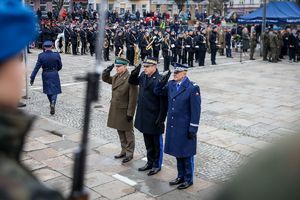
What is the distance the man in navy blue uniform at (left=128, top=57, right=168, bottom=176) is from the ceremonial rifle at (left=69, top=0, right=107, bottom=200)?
478 centimetres

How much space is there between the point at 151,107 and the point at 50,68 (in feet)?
14.2

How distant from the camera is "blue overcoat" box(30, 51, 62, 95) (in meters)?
9.85

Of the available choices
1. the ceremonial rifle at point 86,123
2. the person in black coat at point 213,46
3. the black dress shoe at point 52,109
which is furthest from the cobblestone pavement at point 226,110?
the ceremonial rifle at point 86,123

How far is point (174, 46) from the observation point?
2011cm

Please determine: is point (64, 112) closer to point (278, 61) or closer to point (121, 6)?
point (278, 61)

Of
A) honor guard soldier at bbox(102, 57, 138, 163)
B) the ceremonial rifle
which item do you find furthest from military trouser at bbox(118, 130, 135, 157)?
the ceremonial rifle

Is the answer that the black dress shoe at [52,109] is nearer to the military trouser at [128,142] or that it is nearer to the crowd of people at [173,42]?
the military trouser at [128,142]

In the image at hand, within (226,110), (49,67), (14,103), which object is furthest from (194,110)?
(226,110)

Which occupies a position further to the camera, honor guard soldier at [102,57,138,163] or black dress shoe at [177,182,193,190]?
honor guard soldier at [102,57,138,163]

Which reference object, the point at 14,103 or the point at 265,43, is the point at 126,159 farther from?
the point at 265,43

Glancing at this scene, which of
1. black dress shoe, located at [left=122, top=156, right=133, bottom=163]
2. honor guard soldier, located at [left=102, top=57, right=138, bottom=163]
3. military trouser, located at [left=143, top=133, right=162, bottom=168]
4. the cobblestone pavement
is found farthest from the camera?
the cobblestone pavement

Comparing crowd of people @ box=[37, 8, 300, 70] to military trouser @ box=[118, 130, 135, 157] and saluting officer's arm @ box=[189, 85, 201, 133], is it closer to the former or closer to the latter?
military trouser @ box=[118, 130, 135, 157]

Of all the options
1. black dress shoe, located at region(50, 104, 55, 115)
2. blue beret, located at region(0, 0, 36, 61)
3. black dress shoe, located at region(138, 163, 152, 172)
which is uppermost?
blue beret, located at region(0, 0, 36, 61)

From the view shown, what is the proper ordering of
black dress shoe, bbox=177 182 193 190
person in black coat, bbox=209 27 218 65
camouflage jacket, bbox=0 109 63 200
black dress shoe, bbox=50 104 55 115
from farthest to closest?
person in black coat, bbox=209 27 218 65, black dress shoe, bbox=50 104 55 115, black dress shoe, bbox=177 182 193 190, camouflage jacket, bbox=0 109 63 200
